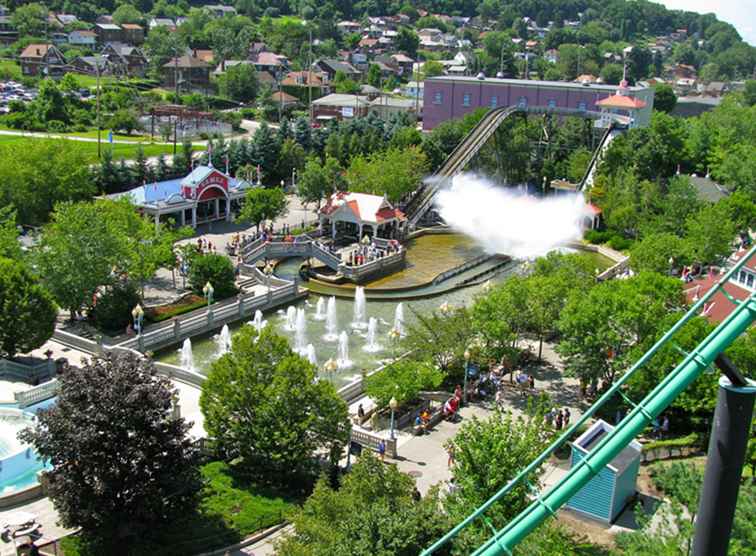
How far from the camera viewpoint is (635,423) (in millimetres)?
9914

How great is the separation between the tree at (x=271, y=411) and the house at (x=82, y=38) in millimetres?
128775

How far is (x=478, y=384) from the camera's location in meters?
32.0

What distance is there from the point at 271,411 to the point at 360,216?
1205 inches

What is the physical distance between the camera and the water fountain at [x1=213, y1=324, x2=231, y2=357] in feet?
118

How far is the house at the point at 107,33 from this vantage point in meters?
145

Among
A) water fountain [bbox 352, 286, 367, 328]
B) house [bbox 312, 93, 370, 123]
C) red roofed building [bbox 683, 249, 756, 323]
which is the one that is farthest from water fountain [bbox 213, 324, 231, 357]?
house [bbox 312, 93, 370, 123]

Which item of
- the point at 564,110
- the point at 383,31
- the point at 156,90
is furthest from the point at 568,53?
→ the point at 564,110

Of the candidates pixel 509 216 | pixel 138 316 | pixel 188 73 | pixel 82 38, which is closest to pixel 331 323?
pixel 138 316

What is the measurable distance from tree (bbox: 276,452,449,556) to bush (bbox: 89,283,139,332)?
64.2ft

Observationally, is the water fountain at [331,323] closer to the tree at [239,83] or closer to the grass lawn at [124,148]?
the grass lawn at [124,148]

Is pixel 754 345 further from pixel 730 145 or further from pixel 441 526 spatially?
pixel 730 145

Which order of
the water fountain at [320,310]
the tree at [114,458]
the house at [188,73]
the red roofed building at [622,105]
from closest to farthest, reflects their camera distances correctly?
the tree at [114,458] → the water fountain at [320,310] → the red roofed building at [622,105] → the house at [188,73]

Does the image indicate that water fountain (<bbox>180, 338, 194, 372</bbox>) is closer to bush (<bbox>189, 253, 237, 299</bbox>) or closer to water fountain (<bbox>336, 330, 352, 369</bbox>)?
water fountain (<bbox>336, 330, 352, 369</bbox>)

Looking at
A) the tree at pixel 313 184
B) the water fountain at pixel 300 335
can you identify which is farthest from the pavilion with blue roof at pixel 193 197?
the water fountain at pixel 300 335
